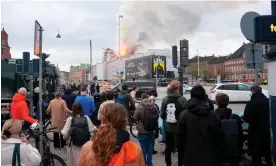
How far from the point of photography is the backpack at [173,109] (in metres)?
7.02

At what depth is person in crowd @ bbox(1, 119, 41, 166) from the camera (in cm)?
381

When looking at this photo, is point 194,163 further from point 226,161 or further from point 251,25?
point 251,25

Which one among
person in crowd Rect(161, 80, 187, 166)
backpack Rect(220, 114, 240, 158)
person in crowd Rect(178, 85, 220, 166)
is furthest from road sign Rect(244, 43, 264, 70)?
person in crowd Rect(178, 85, 220, 166)

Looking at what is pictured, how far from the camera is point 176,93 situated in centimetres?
708

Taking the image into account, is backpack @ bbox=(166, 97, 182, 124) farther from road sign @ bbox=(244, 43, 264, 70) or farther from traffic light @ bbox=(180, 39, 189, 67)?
traffic light @ bbox=(180, 39, 189, 67)

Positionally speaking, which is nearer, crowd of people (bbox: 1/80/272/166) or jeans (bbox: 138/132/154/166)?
crowd of people (bbox: 1/80/272/166)

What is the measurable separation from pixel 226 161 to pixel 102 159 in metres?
3.50

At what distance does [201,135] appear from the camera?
4.61 m


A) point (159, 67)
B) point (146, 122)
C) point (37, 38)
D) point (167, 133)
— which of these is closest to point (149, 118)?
point (146, 122)

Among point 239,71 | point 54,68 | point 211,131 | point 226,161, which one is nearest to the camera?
point 211,131

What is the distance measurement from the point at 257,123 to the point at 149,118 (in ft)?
6.69

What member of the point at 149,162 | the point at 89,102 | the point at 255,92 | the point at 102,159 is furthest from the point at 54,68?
the point at 102,159

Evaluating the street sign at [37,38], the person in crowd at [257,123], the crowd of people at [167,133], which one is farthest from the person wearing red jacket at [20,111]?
the person in crowd at [257,123]

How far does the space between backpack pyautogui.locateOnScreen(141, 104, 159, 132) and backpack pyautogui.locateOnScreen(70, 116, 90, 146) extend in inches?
66.1
